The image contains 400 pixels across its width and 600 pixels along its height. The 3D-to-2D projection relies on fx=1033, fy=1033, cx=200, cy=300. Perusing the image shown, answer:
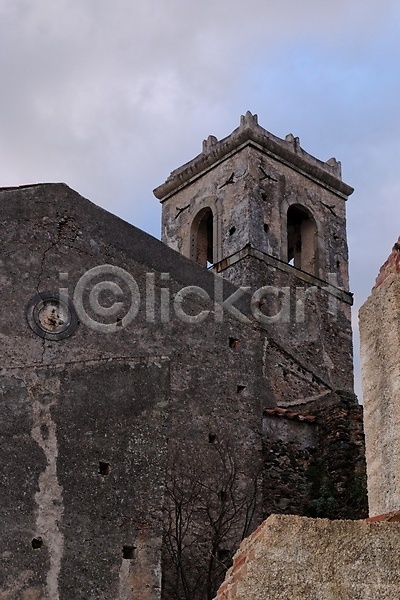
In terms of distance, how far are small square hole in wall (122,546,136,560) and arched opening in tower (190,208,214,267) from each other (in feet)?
50.0

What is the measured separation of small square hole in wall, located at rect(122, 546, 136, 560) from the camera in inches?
374

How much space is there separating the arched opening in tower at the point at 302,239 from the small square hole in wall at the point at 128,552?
14791 millimetres

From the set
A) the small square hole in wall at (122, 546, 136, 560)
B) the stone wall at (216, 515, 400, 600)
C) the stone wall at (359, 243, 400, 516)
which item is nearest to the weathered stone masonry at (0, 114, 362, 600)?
the small square hole in wall at (122, 546, 136, 560)

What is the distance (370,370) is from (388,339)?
226 mm

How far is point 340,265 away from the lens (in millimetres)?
24422

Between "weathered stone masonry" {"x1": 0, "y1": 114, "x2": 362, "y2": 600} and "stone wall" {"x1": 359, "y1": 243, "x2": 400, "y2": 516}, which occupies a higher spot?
"weathered stone masonry" {"x1": 0, "y1": 114, "x2": 362, "y2": 600}

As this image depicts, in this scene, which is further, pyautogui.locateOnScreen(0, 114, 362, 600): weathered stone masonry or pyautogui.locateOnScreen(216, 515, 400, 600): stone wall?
pyautogui.locateOnScreen(0, 114, 362, 600): weathered stone masonry

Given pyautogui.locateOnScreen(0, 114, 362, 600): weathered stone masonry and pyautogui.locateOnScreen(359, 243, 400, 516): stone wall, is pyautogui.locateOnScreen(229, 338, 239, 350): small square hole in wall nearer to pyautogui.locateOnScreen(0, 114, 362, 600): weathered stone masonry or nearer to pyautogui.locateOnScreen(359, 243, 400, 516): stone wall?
pyautogui.locateOnScreen(0, 114, 362, 600): weathered stone masonry

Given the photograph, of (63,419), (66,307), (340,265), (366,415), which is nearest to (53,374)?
(63,419)

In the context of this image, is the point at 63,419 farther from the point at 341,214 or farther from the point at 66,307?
the point at 341,214

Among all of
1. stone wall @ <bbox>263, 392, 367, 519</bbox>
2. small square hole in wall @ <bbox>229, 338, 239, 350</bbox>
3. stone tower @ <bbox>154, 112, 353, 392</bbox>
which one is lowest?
stone wall @ <bbox>263, 392, 367, 519</bbox>

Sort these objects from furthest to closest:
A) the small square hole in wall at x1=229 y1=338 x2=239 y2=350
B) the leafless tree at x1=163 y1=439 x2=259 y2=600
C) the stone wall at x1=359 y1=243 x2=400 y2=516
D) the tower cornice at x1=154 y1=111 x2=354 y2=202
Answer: the tower cornice at x1=154 y1=111 x2=354 y2=202, the small square hole in wall at x1=229 y1=338 x2=239 y2=350, the leafless tree at x1=163 y1=439 x2=259 y2=600, the stone wall at x1=359 y1=243 x2=400 y2=516

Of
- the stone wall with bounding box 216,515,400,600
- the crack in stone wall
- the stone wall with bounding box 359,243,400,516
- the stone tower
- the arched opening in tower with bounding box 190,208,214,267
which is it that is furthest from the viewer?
the arched opening in tower with bounding box 190,208,214,267

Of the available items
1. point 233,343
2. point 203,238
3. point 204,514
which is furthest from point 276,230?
point 204,514
